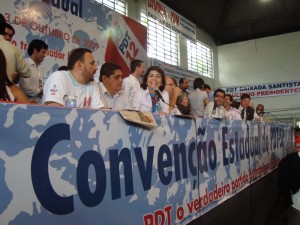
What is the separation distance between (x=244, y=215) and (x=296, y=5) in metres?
8.65

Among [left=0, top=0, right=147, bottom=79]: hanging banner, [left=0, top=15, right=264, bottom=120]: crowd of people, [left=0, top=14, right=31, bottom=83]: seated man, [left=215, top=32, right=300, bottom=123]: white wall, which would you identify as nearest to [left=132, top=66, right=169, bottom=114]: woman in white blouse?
[left=0, top=15, right=264, bottom=120]: crowd of people

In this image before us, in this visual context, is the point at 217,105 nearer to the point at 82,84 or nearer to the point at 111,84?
the point at 111,84

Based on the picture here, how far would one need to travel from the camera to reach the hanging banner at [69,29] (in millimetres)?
3568

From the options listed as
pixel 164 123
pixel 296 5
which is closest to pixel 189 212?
pixel 164 123

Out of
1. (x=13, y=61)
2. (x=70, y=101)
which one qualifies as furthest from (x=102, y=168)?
(x=13, y=61)

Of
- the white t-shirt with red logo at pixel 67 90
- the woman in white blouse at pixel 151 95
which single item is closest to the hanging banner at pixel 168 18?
the woman in white blouse at pixel 151 95

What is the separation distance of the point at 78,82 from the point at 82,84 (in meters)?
0.04

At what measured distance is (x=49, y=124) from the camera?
118cm

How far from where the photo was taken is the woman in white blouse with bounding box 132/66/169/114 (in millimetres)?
3238

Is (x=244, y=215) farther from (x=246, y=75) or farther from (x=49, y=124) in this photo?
(x=246, y=75)

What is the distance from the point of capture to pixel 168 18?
6.27 metres

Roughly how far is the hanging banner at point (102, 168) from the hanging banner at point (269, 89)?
890 centimetres

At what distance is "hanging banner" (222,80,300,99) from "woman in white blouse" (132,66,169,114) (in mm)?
8276

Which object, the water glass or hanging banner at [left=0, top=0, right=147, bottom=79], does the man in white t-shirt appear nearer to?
hanging banner at [left=0, top=0, right=147, bottom=79]
